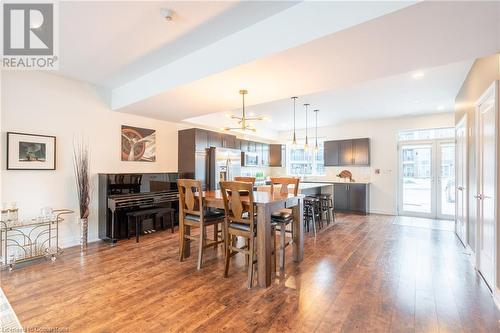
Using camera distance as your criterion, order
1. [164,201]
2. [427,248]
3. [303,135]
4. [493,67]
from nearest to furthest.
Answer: [493,67] → [427,248] → [164,201] → [303,135]

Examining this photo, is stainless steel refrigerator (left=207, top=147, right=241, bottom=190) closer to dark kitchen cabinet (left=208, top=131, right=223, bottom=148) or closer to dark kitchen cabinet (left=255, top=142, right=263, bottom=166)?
dark kitchen cabinet (left=208, top=131, right=223, bottom=148)

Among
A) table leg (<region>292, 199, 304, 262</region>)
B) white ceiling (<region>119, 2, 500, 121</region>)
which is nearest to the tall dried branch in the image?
white ceiling (<region>119, 2, 500, 121</region>)

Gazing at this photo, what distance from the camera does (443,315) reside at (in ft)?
6.56

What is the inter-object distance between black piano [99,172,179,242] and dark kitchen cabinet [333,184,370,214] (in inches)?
194

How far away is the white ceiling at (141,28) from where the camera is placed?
2.14 metres

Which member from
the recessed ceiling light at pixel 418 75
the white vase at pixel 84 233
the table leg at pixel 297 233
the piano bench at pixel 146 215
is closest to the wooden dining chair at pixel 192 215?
the table leg at pixel 297 233

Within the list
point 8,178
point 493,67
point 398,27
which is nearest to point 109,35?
point 8,178

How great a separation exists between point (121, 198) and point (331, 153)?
5.98 meters

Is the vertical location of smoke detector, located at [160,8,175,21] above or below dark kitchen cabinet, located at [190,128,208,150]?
above

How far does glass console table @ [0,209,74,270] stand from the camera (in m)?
3.06

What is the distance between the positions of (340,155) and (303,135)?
1.52 meters

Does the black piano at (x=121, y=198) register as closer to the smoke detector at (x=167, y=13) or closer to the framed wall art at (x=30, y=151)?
the framed wall art at (x=30, y=151)

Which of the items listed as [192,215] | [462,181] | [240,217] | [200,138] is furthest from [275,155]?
[240,217]

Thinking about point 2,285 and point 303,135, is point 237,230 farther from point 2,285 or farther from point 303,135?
point 303,135
